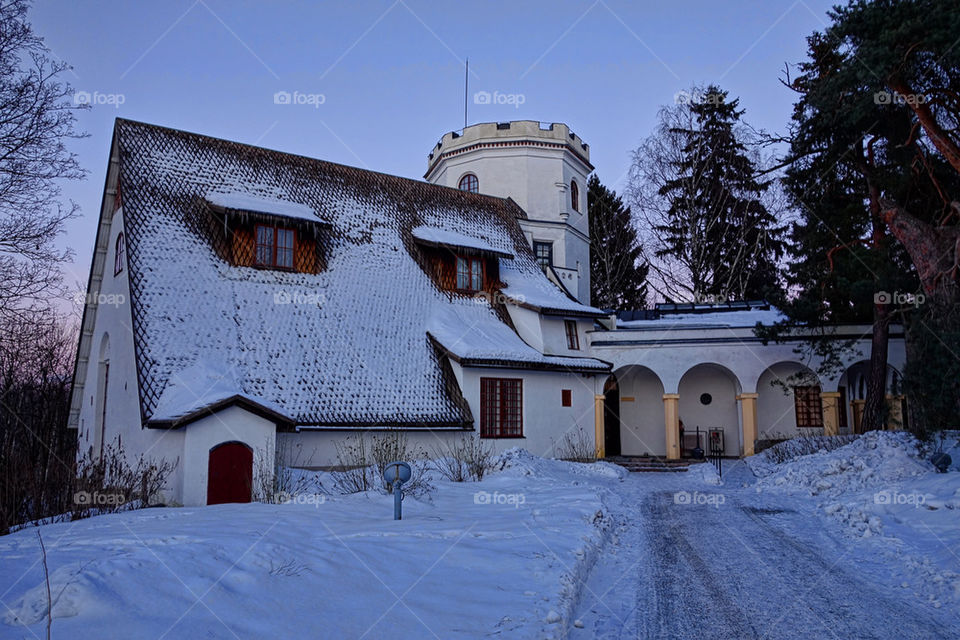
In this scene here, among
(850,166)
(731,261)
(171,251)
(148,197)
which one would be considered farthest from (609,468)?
(731,261)

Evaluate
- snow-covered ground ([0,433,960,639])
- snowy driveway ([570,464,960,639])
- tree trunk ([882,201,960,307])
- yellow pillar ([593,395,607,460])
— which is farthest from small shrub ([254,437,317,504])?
tree trunk ([882,201,960,307])

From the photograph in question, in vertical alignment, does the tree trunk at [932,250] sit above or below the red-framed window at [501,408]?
above

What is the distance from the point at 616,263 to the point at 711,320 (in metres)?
17.8

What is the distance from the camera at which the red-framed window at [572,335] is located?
2428 centimetres

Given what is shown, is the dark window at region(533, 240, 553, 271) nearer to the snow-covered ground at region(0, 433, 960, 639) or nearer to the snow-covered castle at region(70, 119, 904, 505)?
the snow-covered castle at region(70, 119, 904, 505)

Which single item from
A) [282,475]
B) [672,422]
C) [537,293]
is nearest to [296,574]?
[282,475]

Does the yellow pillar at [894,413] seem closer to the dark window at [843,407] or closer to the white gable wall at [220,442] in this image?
the dark window at [843,407]

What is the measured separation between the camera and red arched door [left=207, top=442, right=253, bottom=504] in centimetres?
1402

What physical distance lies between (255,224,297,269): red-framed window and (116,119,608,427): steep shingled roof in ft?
1.46

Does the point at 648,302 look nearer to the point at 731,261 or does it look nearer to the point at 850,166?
the point at 731,261

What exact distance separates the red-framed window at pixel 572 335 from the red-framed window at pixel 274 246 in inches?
387

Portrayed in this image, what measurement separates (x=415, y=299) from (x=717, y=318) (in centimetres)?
1254

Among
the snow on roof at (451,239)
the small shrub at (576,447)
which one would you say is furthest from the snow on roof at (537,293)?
the small shrub at (576,447)

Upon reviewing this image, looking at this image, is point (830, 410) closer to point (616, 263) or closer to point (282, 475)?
point (282, 475)
